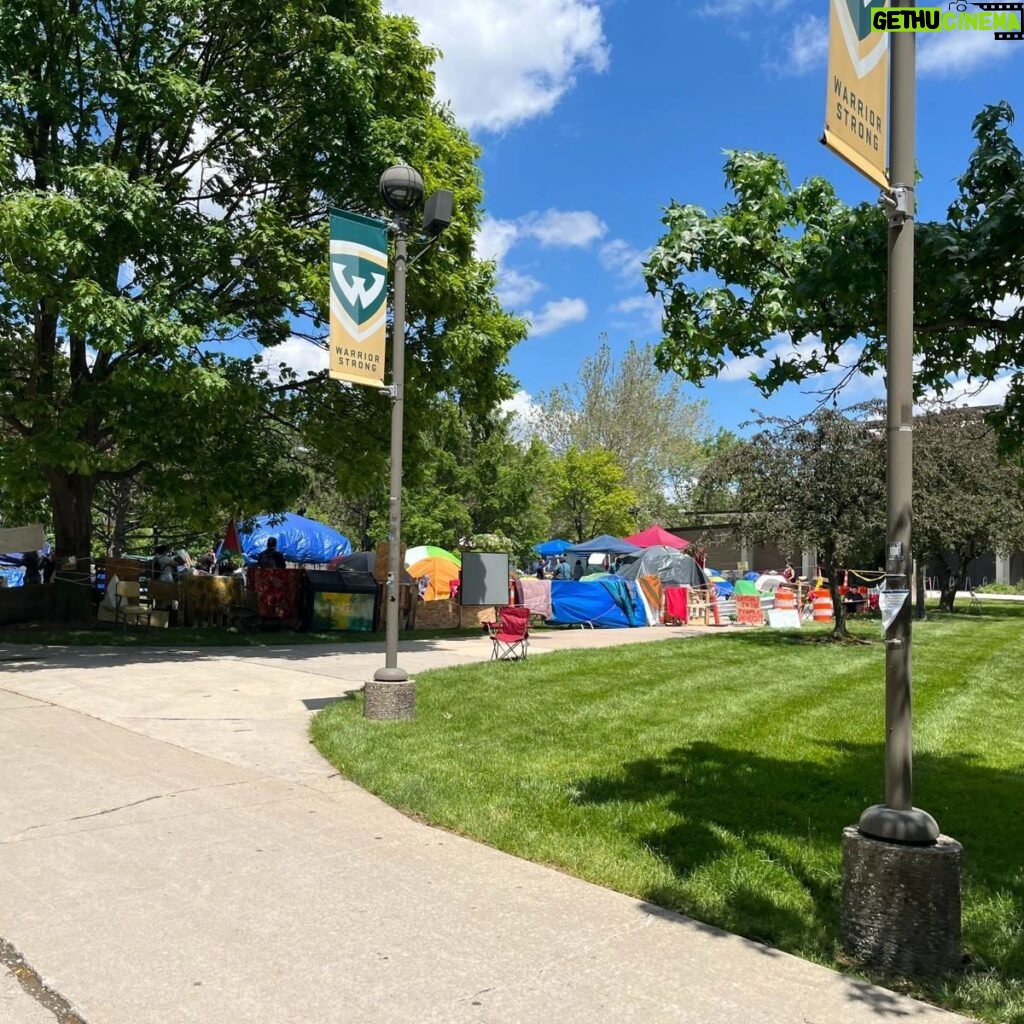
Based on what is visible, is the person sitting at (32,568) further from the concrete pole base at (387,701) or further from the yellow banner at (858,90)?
the yellow banner at (858,90)

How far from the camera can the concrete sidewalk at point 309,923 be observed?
324 centimetres

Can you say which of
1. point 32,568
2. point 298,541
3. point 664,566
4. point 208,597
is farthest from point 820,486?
point 298,541

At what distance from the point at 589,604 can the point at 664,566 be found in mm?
6148

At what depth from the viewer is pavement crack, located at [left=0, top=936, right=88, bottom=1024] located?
3102 millimetres

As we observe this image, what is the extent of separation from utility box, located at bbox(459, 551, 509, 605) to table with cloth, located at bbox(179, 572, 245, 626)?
4701mm

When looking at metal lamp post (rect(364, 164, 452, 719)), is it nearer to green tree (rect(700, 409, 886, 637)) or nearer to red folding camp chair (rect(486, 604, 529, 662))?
red folding camp chair (rect(486, 604, 529, 662))

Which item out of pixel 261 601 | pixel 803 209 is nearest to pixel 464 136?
pixel 261 601

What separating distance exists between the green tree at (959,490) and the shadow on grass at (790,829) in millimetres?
14964

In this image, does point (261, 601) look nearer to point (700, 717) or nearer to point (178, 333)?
point (178, 333)

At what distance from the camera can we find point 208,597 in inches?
746

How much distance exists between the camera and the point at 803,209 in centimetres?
513

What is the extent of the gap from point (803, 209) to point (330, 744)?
5394 millimetres

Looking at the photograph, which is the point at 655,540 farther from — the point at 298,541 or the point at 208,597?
the point at 208,597

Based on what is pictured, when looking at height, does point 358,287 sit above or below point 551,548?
above
